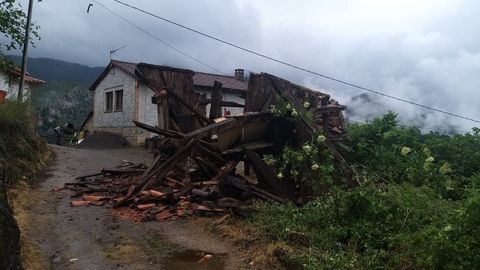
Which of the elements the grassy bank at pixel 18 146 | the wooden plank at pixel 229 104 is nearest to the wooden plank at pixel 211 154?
the wooden plank at pixel 229 104

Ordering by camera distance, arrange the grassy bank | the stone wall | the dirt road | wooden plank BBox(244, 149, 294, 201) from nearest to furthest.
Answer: the dirt road, wooden plank BBox(244, 149, 294, 201), the grassy bank, the stone wall

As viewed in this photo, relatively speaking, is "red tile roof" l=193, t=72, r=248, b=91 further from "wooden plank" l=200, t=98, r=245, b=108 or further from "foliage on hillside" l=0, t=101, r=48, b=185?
"wooden plank" l=200, t=98, r=245, b=108

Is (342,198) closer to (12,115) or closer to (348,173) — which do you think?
(348,173)

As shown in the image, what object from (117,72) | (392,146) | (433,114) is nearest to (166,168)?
(392,146)

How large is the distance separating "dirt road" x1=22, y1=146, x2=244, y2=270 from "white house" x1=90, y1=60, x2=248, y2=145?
14.9 metres

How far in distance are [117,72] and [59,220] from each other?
20.4 metres

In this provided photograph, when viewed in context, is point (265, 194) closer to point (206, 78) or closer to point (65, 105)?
point (206, 78)

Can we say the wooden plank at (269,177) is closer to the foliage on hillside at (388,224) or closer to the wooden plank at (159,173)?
the foliage on hillside at (388,224)

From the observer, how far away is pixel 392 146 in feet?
30.2

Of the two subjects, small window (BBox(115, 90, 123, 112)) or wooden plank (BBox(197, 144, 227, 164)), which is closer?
wooden plank (BBox(197, 144, 227, 164))

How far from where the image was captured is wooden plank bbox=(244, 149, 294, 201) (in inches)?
336

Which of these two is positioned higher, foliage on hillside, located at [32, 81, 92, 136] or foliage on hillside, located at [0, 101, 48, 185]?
foliage on hillside, located at [32, 81, 92, 136]

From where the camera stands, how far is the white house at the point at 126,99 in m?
24.4

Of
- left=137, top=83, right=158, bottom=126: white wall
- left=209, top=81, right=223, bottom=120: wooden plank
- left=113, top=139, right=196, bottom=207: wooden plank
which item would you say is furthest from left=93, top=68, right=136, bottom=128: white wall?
left=113, top=139, right=196, bottom=207: wooden plank
